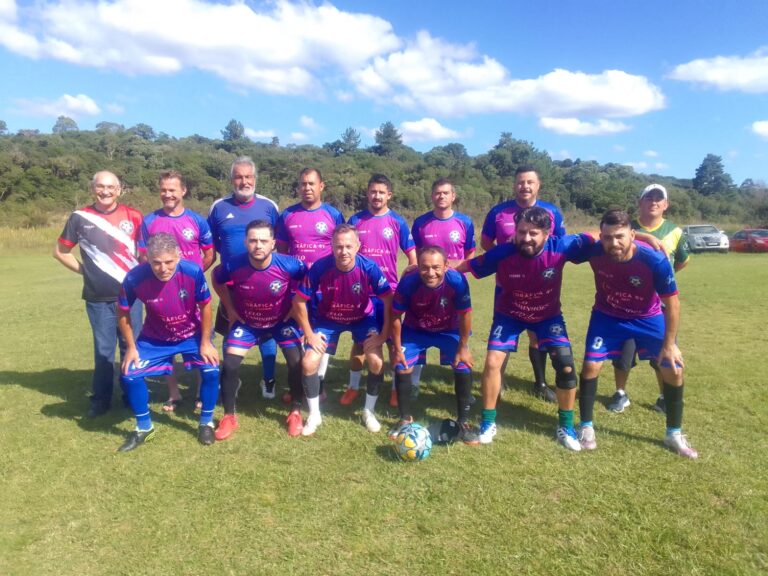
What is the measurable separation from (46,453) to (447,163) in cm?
7407

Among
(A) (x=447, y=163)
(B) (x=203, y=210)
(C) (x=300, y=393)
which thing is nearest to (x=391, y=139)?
(A) (x=447, y=163)

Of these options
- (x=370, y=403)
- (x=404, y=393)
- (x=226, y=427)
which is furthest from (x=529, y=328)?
(x=226, y=427)

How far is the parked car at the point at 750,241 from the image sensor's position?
1025 inches

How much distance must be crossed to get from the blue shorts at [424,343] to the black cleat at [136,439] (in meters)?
2.18

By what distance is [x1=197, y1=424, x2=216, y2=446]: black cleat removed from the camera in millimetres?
4297

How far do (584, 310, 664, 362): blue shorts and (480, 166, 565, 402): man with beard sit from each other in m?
0.60

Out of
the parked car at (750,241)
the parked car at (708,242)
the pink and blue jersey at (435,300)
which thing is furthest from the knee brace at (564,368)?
the parked car at (750,241)

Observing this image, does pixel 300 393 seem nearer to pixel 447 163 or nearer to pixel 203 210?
pixel 203 210

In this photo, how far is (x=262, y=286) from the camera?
460 centimetres

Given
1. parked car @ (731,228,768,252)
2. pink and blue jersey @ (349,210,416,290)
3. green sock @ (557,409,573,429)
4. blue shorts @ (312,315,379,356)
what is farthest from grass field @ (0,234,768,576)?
parked car @ (731,228,768,252)

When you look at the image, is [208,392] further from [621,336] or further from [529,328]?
[621,336]

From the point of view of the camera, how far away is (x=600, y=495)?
11.1 feet

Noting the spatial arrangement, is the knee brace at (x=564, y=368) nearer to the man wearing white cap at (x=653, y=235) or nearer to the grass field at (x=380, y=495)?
the grass field at (x=380, y=495)

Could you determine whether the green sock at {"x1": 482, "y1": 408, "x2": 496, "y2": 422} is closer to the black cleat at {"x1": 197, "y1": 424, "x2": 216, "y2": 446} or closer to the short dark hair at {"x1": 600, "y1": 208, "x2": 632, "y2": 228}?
the short dark hair at {"x1": 600, "y1": 208, "x2": 632, "y2": 228}
